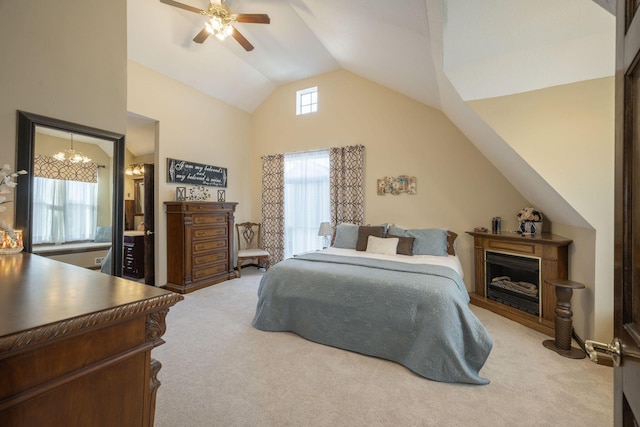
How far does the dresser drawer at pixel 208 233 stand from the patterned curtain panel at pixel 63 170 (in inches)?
68.7

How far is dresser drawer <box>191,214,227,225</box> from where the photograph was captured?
409 centimetres

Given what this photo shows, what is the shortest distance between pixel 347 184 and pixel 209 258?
266cm

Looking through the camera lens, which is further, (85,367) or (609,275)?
(609,275)

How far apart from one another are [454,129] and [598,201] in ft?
6.85

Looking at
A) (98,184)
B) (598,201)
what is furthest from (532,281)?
(98,184)

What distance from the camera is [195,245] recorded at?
4.09 meters

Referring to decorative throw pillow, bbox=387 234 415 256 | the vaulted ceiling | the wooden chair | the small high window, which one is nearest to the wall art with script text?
the wooden chair

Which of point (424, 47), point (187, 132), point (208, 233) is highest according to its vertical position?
point (424, 47)

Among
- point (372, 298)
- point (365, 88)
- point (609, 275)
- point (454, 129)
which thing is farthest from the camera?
point (365, 88)

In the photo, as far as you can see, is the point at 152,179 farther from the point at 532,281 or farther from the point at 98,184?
the point at 532,281

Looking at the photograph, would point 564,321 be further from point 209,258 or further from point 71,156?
point 71,156

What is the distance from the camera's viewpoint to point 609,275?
7.04 ft

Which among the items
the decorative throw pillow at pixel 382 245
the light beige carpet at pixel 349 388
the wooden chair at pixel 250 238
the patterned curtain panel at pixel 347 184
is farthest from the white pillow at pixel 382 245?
the wooden chair at pixel 250 238

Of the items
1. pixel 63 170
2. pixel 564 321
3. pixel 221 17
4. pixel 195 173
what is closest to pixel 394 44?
pixel 221 17
